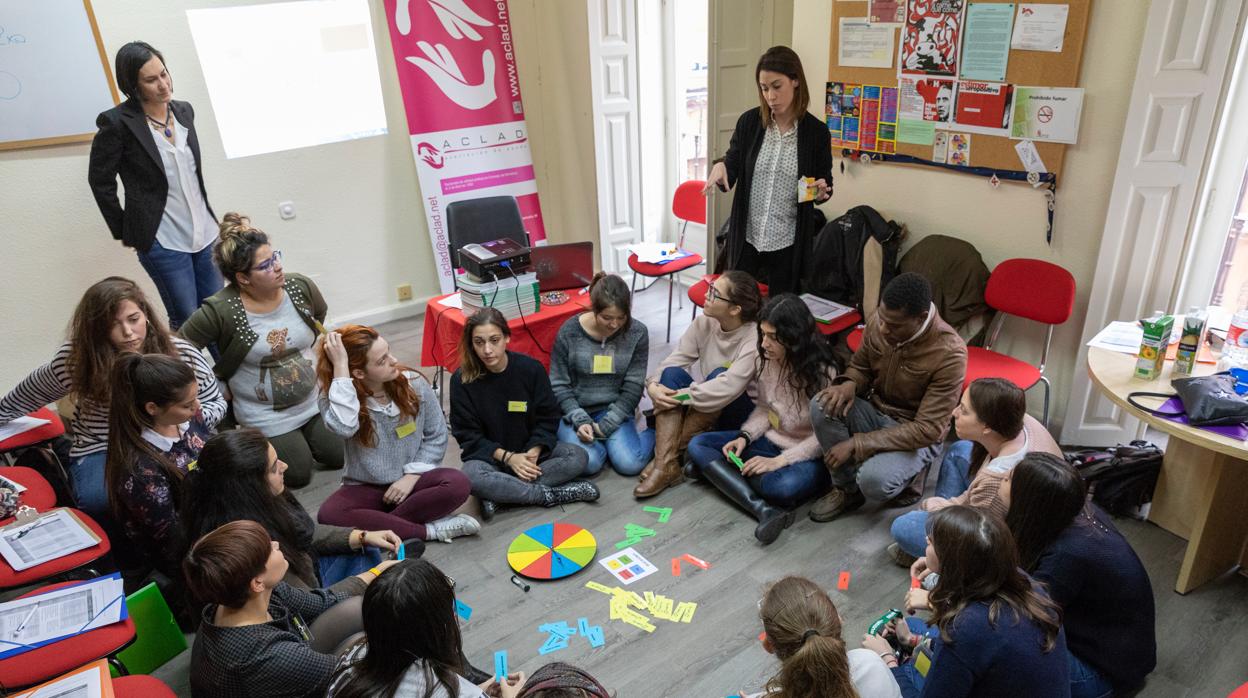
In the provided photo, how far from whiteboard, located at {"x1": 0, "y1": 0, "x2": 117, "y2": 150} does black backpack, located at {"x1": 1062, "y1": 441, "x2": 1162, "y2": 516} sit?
5176mm

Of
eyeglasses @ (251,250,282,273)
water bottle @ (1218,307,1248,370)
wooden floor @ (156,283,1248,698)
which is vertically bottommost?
wooden floor @ (156,283,1248,698)

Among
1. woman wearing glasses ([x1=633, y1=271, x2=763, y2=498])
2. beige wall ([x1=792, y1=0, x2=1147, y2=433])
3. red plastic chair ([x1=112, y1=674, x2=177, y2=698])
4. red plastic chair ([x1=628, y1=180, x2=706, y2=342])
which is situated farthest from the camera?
red plastic chair ([x1=628, y1=180, x2=706, y2=342])

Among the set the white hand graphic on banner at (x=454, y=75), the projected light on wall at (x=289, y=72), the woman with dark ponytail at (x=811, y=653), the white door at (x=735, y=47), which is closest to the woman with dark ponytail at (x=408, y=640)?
the woman with dark ponytail at (x=811, y=653)

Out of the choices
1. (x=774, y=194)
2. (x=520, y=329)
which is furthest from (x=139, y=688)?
(x=774, y=194)

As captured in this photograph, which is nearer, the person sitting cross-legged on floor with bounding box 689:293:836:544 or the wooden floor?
the wooden floor

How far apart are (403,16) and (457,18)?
37 centimetres

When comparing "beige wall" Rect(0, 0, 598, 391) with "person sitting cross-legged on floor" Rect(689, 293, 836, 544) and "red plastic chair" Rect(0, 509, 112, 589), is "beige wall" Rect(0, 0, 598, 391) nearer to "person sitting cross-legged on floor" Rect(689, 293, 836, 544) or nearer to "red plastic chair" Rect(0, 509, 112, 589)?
"red plastic chair" Rect(0, 509, 112, 589)

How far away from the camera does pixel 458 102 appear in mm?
5414

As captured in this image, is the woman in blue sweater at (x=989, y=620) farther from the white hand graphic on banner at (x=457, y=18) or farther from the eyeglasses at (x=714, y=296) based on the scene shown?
the white hand graphic on banner at (x=457, y=18)

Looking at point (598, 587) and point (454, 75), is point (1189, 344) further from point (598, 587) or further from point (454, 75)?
point (454, 75)

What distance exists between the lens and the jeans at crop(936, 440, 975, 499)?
2914 mm

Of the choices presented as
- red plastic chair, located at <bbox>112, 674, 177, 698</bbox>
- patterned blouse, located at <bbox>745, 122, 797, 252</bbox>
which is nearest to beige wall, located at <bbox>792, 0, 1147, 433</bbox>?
patterned blouse, located at <bbox>745, 122, 797, 252</bbox>

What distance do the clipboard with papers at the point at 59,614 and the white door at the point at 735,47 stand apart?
359 cm

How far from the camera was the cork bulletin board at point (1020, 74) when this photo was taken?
10.7 feet
